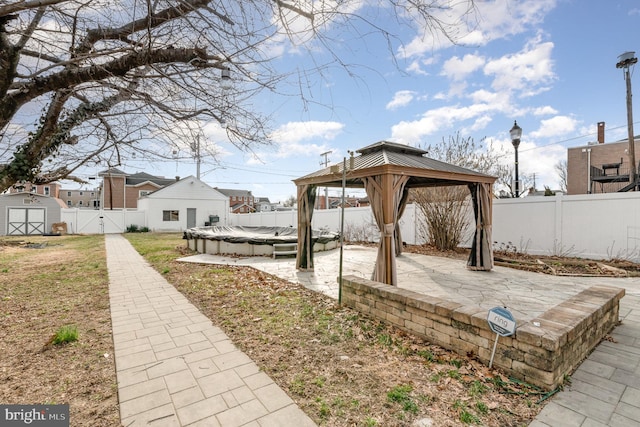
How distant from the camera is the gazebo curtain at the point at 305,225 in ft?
22.8

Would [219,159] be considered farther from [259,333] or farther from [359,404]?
[359,404]

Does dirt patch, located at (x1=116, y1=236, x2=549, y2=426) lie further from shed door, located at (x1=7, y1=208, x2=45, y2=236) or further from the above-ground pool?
shed door, located at (x1=7, y1=208, x2=45, y2=236)

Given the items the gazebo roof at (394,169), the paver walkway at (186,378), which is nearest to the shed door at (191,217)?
the gazebo roof at (394,169)

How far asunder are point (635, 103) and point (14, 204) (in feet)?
112

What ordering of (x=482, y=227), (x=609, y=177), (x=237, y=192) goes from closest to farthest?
(x=482, y=227) < (x=609, y=177) < (x=237, y=192)

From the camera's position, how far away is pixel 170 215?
901 inches

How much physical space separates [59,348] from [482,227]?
7.68m

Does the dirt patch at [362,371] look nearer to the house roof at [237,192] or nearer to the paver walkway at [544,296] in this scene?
the paver walkway at [544,296]

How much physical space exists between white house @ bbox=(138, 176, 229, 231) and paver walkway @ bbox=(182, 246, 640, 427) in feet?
51.4

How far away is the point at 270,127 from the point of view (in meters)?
3.14

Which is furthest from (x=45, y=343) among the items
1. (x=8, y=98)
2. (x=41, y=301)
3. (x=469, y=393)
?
(x=469, y=393)

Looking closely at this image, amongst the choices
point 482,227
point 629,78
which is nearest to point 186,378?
point 482,227

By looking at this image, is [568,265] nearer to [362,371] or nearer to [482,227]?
[482,227]

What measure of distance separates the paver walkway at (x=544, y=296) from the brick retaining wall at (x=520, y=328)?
148 mm
